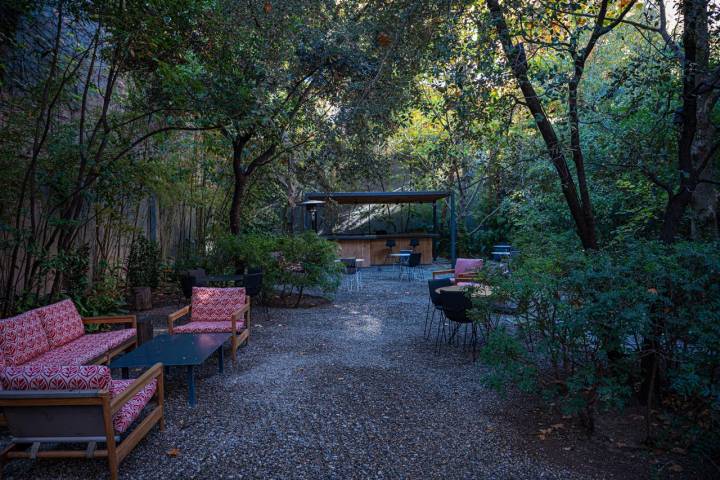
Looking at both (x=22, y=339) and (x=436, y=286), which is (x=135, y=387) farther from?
(x=436, y=286)

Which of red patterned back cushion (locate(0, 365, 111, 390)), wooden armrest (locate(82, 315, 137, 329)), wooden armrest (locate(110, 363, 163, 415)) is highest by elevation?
red patterned back cushion (locate(0, 365, 111, 390))

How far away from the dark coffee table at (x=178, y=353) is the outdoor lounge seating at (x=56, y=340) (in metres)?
0.29

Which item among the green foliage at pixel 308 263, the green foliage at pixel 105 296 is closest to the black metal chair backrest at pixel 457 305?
the green foliage at pixel 308 263

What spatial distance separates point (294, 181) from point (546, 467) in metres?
14.0

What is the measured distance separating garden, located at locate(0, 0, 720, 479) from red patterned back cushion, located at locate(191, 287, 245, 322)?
0.08ft

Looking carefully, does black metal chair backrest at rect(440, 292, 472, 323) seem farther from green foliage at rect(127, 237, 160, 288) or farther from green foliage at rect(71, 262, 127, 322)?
green foliage at rect(127, 237, 160, 288)

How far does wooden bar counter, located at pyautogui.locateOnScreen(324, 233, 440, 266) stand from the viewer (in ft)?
48.8

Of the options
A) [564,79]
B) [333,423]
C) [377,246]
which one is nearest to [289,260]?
[333,423]

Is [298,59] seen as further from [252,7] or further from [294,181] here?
[294,181]

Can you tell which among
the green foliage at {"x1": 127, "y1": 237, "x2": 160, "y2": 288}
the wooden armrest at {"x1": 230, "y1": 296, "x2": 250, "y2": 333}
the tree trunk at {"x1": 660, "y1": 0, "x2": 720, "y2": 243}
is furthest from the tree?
the green foliage at {"x1": 127, "y1": 237, "x2": 160, "y2": 288}

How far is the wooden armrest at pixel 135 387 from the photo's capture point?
8.12 feet

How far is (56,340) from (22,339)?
1.58 feet

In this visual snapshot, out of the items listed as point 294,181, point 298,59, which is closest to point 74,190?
point 298,59

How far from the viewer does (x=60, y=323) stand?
13.9 feet
